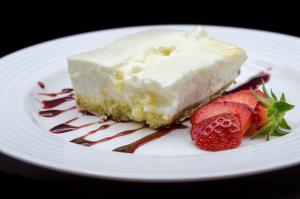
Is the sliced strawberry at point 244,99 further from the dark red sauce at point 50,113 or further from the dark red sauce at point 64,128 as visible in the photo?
the dark red sauce at point 50,113

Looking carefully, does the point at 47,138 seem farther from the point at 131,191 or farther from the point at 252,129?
the point at 252,129

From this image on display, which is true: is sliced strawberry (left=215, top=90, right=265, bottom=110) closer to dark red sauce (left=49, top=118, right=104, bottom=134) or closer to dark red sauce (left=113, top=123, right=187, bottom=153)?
dark red sauce (left=113, top=123, right=187, bottom=153)

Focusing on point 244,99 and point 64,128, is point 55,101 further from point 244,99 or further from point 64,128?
point 244,99

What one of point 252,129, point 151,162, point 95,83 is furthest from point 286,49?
point 151,162

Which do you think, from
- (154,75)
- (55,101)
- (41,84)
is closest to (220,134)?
(154,75)

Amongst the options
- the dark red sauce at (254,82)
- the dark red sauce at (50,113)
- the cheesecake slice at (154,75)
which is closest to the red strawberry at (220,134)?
the cheesecake slice at (154,75)
